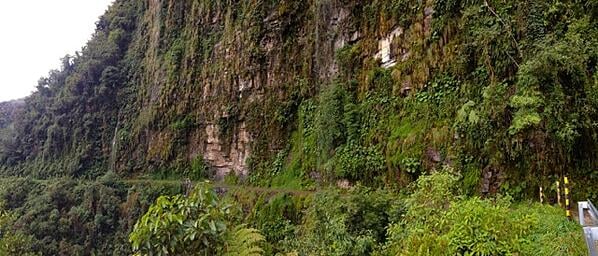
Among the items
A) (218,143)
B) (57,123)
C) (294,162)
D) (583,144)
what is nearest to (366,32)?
(294,162)

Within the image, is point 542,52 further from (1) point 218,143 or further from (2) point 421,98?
(1) point 218,143

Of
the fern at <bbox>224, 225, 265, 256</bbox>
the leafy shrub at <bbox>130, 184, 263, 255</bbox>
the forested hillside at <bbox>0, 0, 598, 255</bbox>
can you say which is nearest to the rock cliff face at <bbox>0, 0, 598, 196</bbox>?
the forested hillside at <bbox>0, 0, 598, 255</bbox>

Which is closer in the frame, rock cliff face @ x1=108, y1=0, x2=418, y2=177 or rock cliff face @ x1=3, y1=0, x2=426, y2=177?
rock cliff face @ x1=108, y1=0, x2=418, y2=177

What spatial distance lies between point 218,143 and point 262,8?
6.91 meters

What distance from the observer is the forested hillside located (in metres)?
5.83

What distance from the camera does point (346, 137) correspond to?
45.0ft

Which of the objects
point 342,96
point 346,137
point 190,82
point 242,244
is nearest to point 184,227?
point 242,244

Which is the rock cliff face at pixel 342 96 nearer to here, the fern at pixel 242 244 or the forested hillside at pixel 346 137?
the forested hillside at pixel 346 137

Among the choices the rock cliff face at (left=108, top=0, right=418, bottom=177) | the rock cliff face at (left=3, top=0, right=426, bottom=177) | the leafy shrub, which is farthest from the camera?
the rock cliff face at (left=3, top=0, right=426, bottom=177)

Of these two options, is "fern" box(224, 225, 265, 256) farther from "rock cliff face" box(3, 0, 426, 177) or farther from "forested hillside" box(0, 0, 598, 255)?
"rock cliff face" box(3, 0, 426, 177)

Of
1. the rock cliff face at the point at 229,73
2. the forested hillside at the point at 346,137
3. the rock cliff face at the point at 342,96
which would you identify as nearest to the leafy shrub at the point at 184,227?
the forested hillside at the point at 346,137

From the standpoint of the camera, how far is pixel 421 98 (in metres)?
11.3

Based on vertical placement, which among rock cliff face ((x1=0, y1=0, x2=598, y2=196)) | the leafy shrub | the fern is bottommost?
the fern

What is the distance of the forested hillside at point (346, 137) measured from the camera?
19.1 feet
